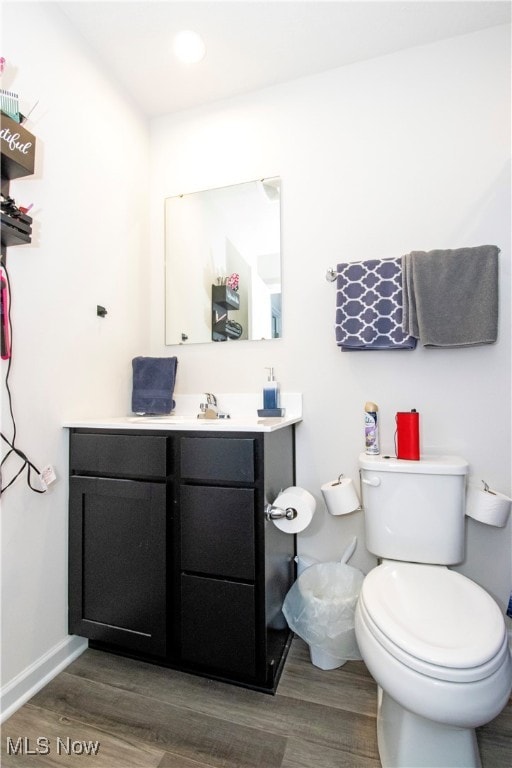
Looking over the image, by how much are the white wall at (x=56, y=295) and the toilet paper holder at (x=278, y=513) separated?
81 cm

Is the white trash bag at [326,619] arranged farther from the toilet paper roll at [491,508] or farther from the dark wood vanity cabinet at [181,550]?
the toilet paper roll at [491,508]

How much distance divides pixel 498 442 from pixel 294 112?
177cm

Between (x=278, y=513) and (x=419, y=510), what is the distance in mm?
513

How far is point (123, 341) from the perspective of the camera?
1.78m

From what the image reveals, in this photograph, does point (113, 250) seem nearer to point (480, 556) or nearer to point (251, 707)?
point (251, 707)

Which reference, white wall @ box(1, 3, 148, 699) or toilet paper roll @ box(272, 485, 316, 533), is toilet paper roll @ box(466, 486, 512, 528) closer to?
toilet paper roll @ box(272, 485, 316, 533)

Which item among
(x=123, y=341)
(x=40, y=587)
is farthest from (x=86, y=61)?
(x=40, y=587)

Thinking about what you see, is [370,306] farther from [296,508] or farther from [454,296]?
[296,508]

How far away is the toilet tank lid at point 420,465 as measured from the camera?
129cm

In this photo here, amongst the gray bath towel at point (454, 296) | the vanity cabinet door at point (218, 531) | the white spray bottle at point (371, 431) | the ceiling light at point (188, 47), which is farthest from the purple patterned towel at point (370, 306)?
the ceiling light at point (188, 47)

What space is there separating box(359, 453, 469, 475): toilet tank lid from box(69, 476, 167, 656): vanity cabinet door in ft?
2.57

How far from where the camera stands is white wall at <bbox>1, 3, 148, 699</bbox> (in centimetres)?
123

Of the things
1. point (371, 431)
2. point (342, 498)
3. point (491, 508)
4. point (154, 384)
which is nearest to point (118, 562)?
point (154, 384)

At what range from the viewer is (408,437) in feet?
4.54
